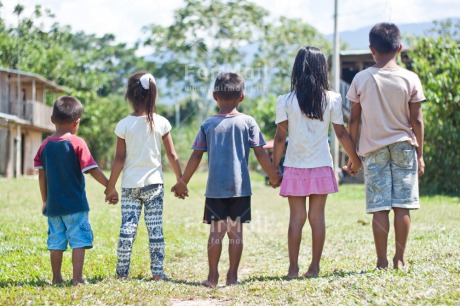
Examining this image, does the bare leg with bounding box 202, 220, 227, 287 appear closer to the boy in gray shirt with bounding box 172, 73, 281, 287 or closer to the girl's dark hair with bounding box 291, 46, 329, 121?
the boy in gray shirt with bounding box 172, 73, 281, 287

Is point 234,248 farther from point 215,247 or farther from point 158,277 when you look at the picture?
point 158,277

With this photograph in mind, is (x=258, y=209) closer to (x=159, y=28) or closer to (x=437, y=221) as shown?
(x=437, y=221)

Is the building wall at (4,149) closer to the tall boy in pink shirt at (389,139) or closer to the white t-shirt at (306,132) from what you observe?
the white t-shirt at (306,132)

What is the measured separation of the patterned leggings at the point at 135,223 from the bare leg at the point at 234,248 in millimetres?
595

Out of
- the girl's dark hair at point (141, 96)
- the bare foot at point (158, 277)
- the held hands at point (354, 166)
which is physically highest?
the girl's dark hair at point (141, 96)

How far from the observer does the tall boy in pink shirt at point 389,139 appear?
5414 millimetres

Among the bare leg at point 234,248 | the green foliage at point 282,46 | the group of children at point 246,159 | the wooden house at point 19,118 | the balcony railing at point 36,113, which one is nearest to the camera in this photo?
the group of children at point 246,159

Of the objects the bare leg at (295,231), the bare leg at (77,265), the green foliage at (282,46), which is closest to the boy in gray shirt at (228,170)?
the bare leg at (295,231)

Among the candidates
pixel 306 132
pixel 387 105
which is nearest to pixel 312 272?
pixel 306 132

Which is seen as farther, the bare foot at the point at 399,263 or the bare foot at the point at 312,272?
the bare foot at the point at 312,272

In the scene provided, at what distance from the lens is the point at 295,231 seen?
560 centimetres

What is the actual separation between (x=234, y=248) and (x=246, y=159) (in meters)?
0.74

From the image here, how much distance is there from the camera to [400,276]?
4863mm

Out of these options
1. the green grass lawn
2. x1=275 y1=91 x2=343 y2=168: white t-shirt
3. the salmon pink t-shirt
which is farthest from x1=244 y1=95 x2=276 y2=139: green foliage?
the salmon pink t-shirt
